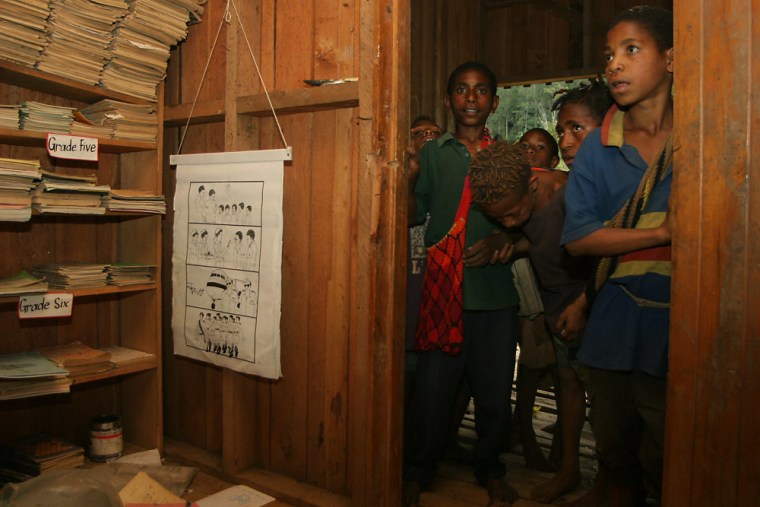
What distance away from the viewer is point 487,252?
2.47 m

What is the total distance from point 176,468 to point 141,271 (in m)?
0.95

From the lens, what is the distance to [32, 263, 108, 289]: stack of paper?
8.36ft

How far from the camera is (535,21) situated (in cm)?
566

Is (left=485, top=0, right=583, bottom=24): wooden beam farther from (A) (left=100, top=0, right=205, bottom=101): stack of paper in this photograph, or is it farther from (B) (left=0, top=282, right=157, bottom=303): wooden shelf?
(B) (left=0, top=282, right=157, bottom=303): wooden shelf

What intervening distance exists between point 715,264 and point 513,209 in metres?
1.00

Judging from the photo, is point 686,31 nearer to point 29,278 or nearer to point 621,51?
point 621,51

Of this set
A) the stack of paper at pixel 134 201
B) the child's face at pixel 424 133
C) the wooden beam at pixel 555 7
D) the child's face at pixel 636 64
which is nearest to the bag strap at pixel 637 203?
the child's face at pixel 636 64

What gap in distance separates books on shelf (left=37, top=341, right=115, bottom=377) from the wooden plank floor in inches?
25.2

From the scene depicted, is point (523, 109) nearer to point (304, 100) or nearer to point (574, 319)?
point (304, 100)

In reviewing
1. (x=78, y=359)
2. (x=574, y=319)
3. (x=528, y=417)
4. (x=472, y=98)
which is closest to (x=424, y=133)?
(x=472, y=98)

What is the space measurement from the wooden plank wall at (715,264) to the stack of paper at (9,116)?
241 cm

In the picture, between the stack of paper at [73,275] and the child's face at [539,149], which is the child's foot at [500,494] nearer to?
the child's face at [539,149]

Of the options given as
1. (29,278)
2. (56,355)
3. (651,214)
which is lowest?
(56,355)

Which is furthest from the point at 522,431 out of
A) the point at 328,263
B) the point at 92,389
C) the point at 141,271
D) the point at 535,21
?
the point at 535,21
